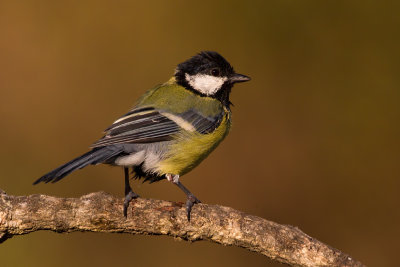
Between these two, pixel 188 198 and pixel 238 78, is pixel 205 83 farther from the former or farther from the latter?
pixel 188 198

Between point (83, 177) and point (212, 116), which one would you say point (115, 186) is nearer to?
point (83, 177)

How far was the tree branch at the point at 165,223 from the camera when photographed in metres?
2.28

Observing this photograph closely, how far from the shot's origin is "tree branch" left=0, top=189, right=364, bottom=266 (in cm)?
228

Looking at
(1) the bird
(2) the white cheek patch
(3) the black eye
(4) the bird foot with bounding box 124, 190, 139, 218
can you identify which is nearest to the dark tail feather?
(1) the bird

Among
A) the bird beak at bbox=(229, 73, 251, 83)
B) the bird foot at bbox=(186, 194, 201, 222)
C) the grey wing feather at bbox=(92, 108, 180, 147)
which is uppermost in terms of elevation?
the bird beak at bbox=(229, 73, 251, 83)

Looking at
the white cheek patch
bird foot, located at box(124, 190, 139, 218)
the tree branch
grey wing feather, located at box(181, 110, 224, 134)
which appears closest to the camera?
the tree branch

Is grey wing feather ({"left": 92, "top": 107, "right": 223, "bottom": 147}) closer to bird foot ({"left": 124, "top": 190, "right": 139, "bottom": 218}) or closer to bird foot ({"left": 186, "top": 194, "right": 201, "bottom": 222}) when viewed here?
bird foot ({"left": 124, "top": 190, "right": 139, "bottom": 218})

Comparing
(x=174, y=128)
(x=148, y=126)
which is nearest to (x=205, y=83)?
(x=174, y=128)

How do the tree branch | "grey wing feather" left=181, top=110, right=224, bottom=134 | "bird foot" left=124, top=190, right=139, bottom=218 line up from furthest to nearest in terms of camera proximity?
"grey wing feather" left=181, top=110, right=224, bottom=134 < "bird foot" left=124, top=190, right=139, bottom=218 < the tree branch

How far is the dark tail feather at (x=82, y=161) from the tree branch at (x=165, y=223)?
0.32 feet

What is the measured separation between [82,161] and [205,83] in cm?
116

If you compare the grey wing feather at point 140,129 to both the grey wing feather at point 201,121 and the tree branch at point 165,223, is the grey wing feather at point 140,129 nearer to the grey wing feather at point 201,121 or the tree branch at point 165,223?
the grey wing feather at point 201,121

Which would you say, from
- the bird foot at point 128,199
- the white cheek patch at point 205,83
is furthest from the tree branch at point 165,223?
the white cheek patch at point 205,83

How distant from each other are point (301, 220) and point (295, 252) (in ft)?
4.41
